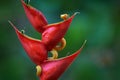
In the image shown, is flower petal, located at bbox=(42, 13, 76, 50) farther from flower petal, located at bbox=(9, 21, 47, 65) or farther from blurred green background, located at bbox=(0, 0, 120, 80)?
blurred green background, located at bbox=(0, 0, 120, 80)

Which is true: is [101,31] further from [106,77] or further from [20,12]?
[20,12]

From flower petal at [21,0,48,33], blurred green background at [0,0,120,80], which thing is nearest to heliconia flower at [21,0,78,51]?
flower petal at [21,0,48,33]

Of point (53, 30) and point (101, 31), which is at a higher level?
point (53, 30)

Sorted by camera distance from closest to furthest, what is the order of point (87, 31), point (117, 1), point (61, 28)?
point (61, 28), point (87, 31), point (117, 1)

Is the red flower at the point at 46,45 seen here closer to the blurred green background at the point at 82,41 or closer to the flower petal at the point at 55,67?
the flower petal at the point at 55,67

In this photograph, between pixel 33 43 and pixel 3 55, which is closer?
pixel 33 43

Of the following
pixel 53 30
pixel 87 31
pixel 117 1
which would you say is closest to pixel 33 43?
pixel 53 30

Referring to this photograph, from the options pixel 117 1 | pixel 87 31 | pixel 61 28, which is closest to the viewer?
pixel 61 28

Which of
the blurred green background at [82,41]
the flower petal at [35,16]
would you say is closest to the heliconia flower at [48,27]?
the flower petal at [35,16]
